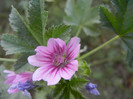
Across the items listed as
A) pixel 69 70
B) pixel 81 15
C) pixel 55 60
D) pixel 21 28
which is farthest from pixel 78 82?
pixel 81 15

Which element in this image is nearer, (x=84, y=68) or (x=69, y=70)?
(x=69, y=70)

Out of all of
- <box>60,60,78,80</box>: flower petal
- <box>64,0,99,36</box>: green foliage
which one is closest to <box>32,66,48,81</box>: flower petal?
<box>60,60,78,80</box>: flower petal

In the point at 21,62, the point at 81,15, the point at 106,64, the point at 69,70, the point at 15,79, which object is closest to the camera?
the point at 69,70

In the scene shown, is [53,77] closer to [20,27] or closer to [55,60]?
[55,60]

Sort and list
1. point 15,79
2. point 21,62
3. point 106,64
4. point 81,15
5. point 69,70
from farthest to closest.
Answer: point 106,64
point 81,15
point 15,79
point 21,62
point 69,70

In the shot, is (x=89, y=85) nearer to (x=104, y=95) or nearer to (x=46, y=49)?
(x=46, y=49)

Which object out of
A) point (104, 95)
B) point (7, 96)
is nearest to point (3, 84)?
point (7, 96)
